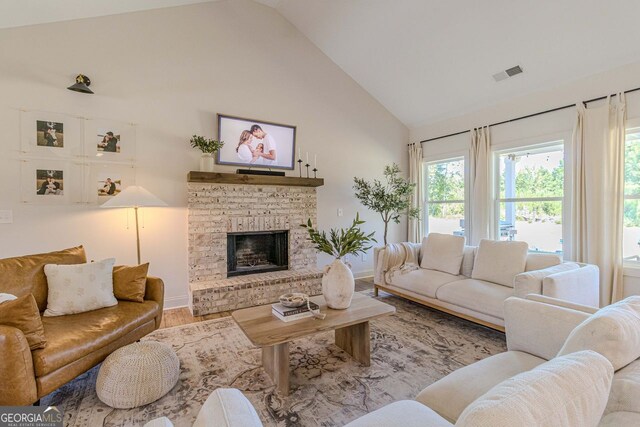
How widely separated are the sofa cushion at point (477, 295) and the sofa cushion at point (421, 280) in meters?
0.10

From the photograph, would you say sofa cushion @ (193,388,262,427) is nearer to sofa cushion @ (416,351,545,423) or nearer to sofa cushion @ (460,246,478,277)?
sofa cushion @ (416,351,545,423)

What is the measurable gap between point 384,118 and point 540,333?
453 cm

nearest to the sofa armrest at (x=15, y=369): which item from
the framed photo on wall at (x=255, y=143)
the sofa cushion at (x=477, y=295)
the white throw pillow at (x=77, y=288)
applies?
the white throw pillow at (x=77, y=288)

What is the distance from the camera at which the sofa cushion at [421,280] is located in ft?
11.0

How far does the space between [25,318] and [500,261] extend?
3841mm

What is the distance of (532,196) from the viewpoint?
4070 millimetres

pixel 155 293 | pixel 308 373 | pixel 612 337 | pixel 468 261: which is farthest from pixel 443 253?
pixel 155 293

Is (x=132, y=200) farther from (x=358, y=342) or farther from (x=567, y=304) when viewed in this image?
(x=567, y=304)

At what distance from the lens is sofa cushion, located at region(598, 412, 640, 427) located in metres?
0.85

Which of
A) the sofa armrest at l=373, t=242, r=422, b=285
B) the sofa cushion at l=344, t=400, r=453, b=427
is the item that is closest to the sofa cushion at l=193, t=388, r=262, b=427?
the sofa cushion at l=344, t=400, r=453, b=427

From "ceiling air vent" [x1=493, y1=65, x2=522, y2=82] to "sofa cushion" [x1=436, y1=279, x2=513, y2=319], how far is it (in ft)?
8.63

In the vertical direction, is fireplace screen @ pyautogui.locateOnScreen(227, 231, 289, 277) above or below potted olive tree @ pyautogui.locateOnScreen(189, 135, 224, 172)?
below

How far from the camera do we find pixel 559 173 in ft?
12.5

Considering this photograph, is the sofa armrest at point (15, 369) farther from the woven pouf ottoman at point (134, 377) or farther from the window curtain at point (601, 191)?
the window curtain at point (601, 191)
